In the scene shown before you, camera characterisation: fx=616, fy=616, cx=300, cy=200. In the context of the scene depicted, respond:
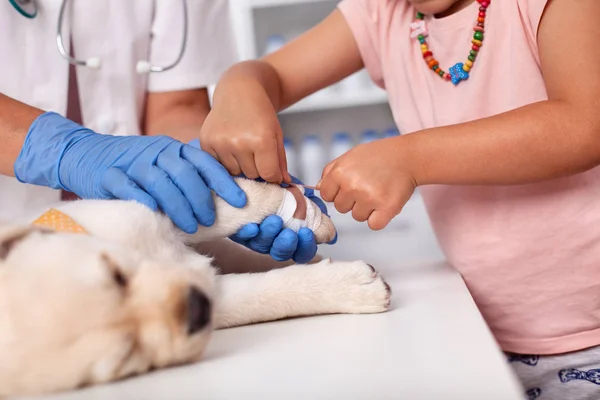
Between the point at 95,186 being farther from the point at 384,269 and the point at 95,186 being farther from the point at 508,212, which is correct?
the point at 508,212

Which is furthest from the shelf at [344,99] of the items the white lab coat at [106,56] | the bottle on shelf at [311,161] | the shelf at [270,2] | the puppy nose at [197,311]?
the puppy nose at [197,311]

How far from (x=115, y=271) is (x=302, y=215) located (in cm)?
29

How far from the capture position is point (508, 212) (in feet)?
2.83

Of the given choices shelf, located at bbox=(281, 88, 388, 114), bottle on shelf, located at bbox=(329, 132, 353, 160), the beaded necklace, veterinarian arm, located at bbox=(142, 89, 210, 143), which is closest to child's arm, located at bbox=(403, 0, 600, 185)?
the beaded necklace

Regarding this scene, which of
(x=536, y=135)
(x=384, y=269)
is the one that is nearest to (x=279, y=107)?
(x=384, y=269)

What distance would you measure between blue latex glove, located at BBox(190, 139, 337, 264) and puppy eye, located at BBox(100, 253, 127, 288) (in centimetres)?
22

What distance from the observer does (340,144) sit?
6.63ft

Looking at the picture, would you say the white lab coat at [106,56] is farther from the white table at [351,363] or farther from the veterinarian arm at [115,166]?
the white table at [351,363]

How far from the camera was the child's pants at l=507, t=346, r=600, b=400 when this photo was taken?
754mm

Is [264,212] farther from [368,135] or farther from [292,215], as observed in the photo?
[368,135]

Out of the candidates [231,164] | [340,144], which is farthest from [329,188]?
[340,144]

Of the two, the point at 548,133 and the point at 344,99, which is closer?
the point at 548,133

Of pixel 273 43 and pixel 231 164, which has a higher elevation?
pixel 231 164

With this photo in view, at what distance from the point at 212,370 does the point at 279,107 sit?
1.99 ft
